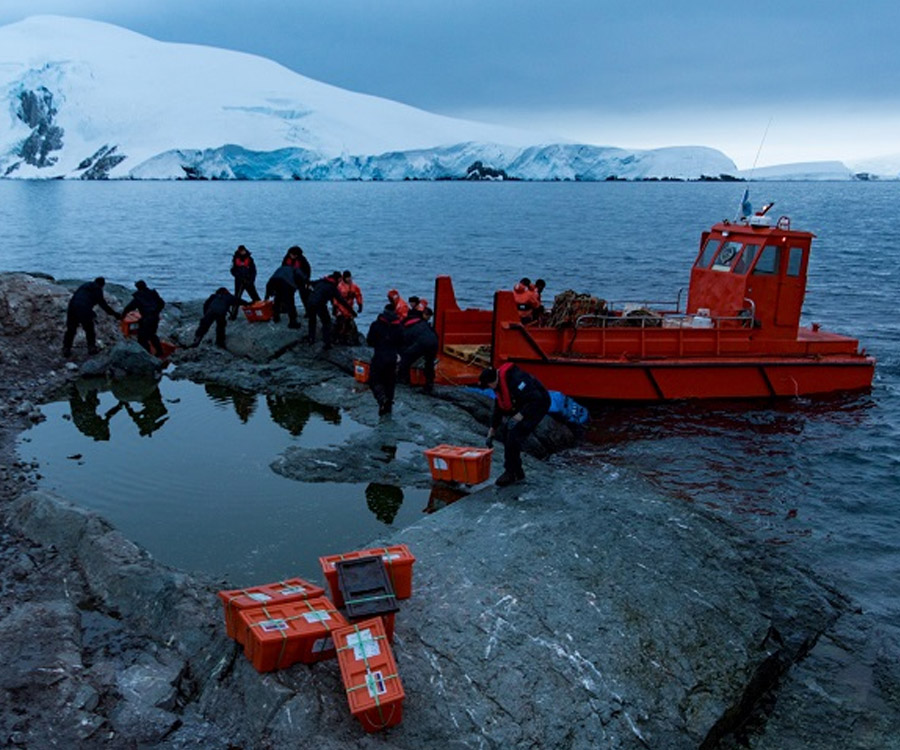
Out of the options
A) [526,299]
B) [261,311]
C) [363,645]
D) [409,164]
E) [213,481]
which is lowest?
[213,481]

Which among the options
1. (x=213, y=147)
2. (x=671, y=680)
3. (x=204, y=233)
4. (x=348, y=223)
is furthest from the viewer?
(x=213, y=147)

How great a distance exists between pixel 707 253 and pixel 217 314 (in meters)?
10.1

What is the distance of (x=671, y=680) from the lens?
258 inches

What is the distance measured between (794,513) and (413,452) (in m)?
5.36

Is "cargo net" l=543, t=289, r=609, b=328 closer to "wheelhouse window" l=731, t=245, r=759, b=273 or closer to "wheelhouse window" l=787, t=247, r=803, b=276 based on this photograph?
"wheelhouse window" l=731, t=245, r=759, b=273

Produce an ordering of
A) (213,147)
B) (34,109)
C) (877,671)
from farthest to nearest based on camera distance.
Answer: (34,109) < (213,147) < (877,671)

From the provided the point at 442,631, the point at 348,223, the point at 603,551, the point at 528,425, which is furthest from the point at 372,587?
the point at 348,223

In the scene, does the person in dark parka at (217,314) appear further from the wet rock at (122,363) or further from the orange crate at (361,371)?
the orange crate at (361,371)

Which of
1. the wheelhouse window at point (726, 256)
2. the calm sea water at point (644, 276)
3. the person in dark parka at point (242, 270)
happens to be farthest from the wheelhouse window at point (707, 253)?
the person in dark parka at point (242, 270)

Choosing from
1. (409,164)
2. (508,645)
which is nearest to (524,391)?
(508,645)

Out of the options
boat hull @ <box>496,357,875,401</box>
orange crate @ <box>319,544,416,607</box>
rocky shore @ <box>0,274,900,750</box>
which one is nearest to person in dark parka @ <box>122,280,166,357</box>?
rocky shore @ <box>0,274,900,750</box>

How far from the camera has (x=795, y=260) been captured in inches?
639

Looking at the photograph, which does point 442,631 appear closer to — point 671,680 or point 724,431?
point 671,680

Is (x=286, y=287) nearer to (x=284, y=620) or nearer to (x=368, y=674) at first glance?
(x=284, y=620)
